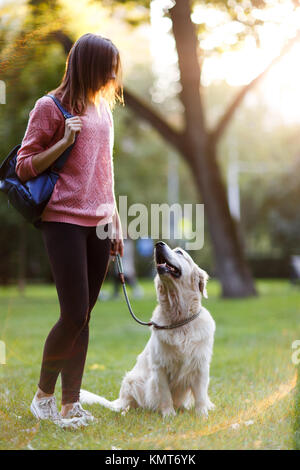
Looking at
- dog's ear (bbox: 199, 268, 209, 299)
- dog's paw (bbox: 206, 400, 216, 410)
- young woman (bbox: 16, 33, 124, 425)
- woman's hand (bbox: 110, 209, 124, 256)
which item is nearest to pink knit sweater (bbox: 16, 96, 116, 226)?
young woman (bbox: 16, 33, 124, 425)

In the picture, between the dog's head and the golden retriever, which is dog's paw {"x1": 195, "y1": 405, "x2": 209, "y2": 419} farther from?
the dog's head

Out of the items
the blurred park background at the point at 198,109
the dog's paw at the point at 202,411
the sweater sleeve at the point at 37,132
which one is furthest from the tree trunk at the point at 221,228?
the sweater sleeve at the point at 37,132

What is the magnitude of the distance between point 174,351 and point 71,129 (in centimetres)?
158

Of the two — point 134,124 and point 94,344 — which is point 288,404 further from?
point 134,124

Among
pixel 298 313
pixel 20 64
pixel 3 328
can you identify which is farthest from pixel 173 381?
pixel 298 313

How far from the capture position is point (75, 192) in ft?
10.7

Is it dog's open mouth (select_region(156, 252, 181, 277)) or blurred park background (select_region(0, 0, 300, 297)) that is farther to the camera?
blurred park background (select_region(0, 0, 300, 297))

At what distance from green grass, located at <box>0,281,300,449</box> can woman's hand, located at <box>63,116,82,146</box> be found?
4.96ft

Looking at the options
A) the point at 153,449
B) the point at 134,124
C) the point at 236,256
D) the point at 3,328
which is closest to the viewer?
the point at 153,449

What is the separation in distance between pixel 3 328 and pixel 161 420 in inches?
251

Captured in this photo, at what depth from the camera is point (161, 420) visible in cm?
361

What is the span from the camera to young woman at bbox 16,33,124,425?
10.5 feet

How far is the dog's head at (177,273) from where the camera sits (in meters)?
3.92

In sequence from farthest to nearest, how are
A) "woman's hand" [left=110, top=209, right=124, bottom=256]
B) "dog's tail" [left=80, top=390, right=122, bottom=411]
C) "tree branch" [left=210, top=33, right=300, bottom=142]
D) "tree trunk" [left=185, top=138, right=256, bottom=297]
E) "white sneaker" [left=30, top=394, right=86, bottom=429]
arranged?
"tree trunk" [left=185, top=138, right=256, bottom=297] → "tree branch" [left=210, top=33, right=300, bottom=142] → "dog's tail" [left=80, top=390, right=122, bottom=411] → "woman's hand" [left=110, top=209, right=124, bottom=256] → "white sneaker" [left=30, top=394, right=86, bottom=429]
